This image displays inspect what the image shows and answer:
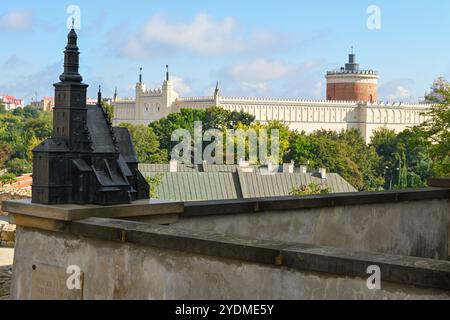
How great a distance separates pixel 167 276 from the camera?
553cm

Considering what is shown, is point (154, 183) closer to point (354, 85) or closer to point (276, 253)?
point (276, 253)

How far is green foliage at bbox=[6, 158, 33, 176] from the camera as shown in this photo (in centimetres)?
9012

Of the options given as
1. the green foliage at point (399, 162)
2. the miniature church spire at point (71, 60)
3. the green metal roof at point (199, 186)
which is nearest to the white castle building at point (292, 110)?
the green foliage at point (399, 162)

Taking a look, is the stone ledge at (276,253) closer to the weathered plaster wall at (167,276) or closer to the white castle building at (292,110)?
the weathered plaster wall at (167,276)

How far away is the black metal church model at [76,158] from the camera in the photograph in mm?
6410

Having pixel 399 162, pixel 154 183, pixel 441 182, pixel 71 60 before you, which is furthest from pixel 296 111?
pixel 71 60

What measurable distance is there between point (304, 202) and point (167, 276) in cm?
282

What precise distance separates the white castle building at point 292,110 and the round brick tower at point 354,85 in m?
3.24

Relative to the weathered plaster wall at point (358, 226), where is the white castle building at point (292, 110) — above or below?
above

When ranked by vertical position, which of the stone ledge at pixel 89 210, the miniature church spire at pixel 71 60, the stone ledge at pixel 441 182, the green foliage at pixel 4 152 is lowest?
the stone ledge at pixel 89 210

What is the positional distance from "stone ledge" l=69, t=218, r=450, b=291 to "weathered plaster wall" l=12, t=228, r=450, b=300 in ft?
0.18
